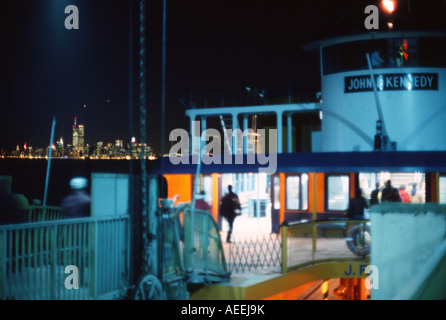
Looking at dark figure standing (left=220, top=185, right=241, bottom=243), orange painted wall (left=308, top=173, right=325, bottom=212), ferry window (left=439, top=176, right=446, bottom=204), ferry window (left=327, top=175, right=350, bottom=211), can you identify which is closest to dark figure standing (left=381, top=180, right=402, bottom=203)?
ferry window (left=327, top=175, right=350, bottom=211)

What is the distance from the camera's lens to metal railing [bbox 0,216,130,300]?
7270 millimetres

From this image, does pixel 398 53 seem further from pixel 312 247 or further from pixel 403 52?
pixel 312 247

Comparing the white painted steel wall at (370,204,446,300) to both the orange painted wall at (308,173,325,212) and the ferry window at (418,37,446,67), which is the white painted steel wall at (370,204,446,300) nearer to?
the orange painted wall at (308,173,325,212)

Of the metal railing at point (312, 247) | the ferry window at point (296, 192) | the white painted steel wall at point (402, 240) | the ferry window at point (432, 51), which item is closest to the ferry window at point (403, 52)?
the ferry window at point (432, 51)

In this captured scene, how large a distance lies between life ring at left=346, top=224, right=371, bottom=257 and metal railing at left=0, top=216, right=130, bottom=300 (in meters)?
6.73

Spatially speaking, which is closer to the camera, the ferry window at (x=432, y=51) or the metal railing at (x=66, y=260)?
the metal railing at (x=66, y=260)

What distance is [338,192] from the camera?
19203mm

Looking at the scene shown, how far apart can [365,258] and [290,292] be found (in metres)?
2.14

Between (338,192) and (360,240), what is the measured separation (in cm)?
541

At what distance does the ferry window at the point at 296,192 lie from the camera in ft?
64.1

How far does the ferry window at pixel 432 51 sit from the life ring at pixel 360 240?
8533mm

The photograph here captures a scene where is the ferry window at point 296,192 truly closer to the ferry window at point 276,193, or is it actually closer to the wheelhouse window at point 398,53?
the ferry window at point 276,193

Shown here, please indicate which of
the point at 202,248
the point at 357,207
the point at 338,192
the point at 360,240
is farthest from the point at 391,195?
the point at 202,248

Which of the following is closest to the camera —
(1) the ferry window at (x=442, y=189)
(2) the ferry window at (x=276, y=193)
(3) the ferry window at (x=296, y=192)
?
(1) the ferry window at (x=442, y=189)
